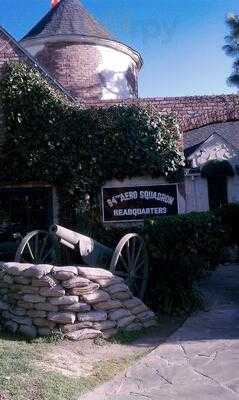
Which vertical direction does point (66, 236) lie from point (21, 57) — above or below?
below

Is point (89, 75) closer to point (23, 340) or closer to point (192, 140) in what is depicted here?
point (192, 140)

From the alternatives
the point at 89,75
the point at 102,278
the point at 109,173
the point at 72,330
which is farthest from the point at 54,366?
the point at 89,75

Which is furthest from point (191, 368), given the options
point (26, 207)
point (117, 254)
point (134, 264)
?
point (26, 207)

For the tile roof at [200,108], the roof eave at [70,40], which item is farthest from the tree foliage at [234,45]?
the roof eave at [70,40]

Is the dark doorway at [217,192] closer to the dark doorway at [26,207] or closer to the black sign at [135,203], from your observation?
the black sign at [135,203]

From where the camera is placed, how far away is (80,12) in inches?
816

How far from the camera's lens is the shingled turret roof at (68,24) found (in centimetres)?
1883

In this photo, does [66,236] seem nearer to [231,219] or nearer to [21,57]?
[231,219]

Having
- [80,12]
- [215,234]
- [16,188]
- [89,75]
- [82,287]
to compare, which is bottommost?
[82,287]

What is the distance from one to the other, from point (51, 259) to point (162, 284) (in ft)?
8.56

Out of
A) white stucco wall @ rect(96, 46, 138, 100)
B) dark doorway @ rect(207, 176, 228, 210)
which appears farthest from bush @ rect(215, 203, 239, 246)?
white stucco wall @ rect(96, 46, 138, 100)

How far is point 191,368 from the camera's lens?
518cm

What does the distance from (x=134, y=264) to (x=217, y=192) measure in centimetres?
568

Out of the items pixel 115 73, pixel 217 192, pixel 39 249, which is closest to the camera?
pixel 39 249
